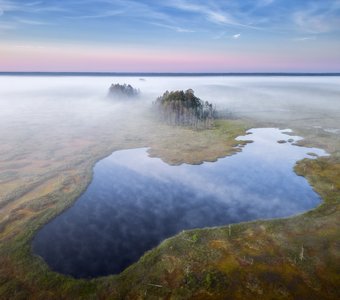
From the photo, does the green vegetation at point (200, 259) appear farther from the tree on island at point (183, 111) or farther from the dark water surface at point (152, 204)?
the tree on island at point (183, 111)

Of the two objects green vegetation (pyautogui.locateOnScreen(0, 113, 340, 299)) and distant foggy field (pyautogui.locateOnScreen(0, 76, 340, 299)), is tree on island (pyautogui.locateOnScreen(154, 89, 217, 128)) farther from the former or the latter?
green vegetation (pyautogui.locateOnScreen(0, 113, 340, 299))

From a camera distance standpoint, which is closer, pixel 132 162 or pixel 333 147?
pixel 132 162

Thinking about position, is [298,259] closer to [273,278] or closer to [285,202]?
[273,278]

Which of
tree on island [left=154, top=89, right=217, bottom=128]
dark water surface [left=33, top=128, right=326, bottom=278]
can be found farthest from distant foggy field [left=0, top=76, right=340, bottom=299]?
tree on island [left=154, top=89, right=217, bottom=128]

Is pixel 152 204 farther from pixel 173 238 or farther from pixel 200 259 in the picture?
pixel 200 259

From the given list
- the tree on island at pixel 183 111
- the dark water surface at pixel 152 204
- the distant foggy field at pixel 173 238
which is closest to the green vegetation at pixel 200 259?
the distant foggy field at pixel 173 238

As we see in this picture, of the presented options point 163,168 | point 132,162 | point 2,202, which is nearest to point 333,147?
point 163,168
